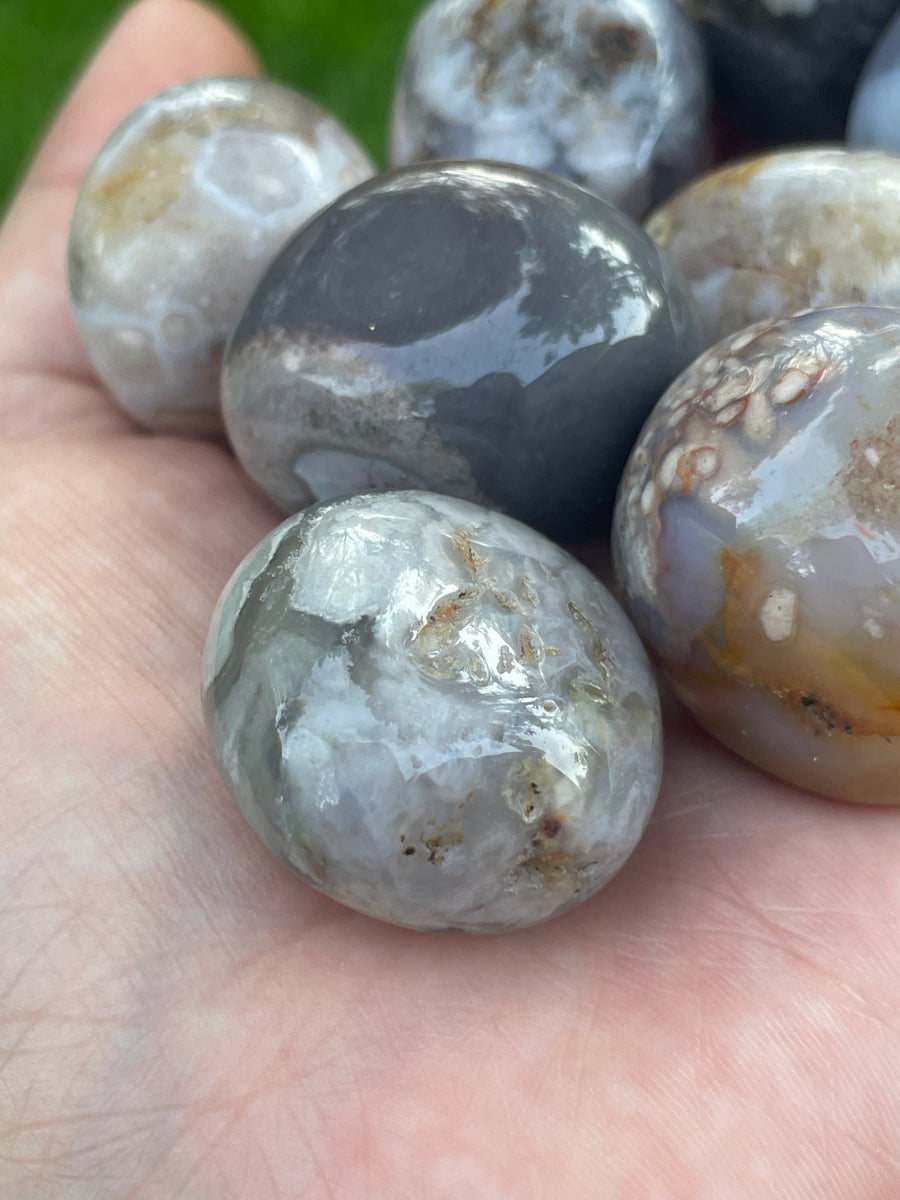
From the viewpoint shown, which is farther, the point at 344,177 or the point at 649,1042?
the point at 344,177

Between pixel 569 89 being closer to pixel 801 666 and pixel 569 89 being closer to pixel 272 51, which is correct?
pixel 801 666

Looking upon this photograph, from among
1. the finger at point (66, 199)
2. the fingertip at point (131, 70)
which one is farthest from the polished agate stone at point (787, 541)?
the fingertip at point (131, 70)

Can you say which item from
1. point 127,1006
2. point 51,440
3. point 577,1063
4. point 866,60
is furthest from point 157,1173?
point 866,60

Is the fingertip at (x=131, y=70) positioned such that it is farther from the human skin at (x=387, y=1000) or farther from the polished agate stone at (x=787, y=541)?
the polished agate stone at (x=787, y=541)

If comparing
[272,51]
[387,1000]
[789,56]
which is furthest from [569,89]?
[272,51]

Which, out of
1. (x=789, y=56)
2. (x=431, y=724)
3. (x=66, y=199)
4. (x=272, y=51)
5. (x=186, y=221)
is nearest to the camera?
(x=431, y=724)

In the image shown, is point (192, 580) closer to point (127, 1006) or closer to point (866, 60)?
point (127, 1006)
